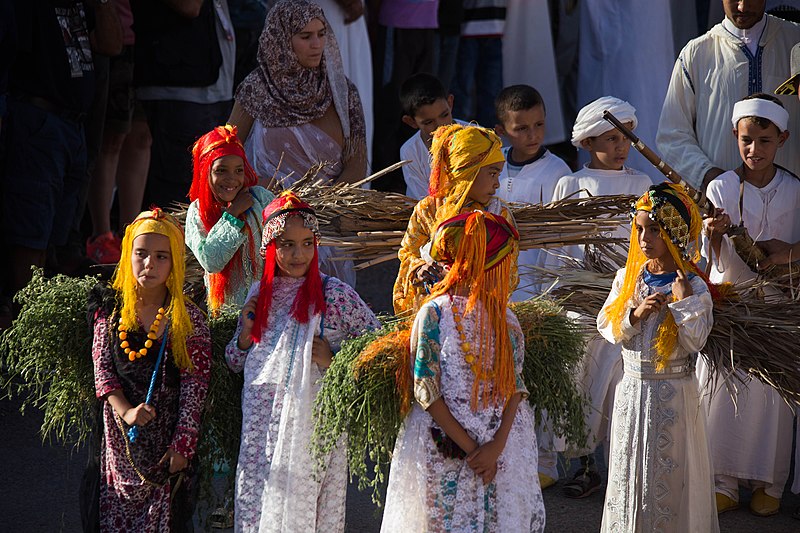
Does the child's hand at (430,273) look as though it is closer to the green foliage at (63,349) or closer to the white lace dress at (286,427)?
the white lace dress at (286,427)

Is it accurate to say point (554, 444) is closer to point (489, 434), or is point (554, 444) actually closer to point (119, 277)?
point (489, 434)

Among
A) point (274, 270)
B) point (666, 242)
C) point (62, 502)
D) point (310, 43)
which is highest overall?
point (310, 43)

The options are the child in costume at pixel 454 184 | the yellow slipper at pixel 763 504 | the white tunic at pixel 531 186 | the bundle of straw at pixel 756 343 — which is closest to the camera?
the child in costume at pixel 454 184

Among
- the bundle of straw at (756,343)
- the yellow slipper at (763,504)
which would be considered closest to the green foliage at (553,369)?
the bundle of straw at (756,343)

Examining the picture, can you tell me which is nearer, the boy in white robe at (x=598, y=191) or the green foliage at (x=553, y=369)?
the green foliage at (x=553, y=369)

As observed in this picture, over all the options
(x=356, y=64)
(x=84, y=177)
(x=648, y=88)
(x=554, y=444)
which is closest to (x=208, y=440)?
(x=554, y=444)

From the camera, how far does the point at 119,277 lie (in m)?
4.87

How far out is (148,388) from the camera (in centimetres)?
472

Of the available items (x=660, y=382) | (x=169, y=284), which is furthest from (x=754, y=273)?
(x=169, y=284)

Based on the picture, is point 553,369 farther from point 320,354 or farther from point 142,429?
point 142,429

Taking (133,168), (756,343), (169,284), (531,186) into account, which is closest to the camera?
(169,284)

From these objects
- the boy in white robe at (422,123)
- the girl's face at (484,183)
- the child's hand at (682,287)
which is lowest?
the child's hand at (682,287)

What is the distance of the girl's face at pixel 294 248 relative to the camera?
4801mm

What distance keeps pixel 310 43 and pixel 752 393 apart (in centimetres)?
296
